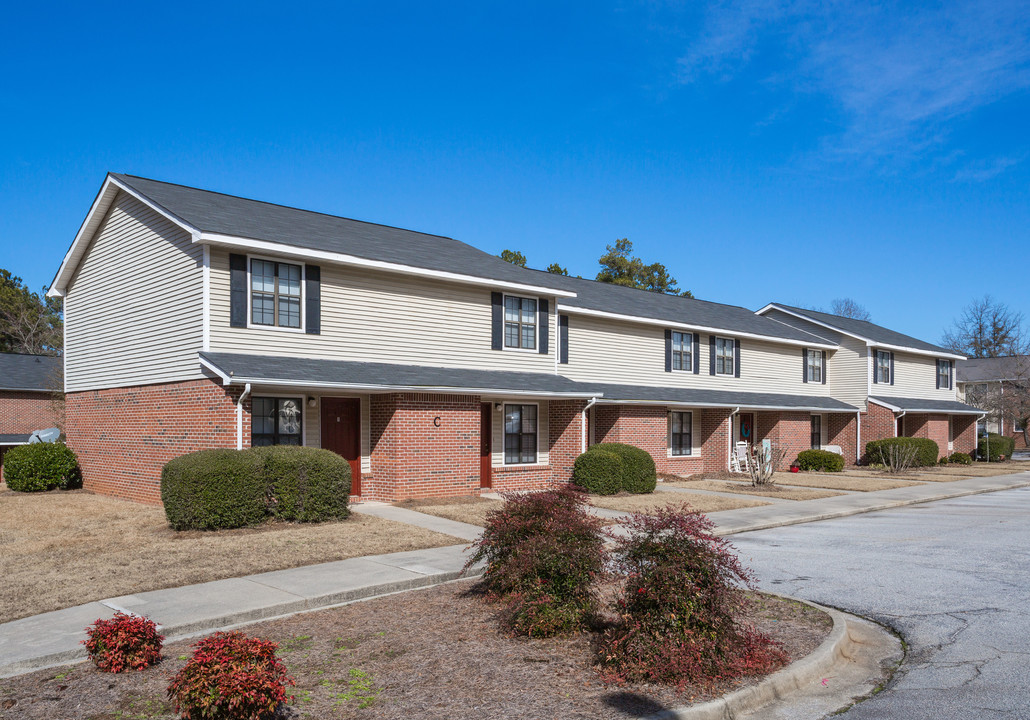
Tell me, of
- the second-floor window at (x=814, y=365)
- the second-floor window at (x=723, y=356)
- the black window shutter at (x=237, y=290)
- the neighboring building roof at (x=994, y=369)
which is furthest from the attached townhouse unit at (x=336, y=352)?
the neighboring building roof at (x=994, y=369)

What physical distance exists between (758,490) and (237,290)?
15.4 m

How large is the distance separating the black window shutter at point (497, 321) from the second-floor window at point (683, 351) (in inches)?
368

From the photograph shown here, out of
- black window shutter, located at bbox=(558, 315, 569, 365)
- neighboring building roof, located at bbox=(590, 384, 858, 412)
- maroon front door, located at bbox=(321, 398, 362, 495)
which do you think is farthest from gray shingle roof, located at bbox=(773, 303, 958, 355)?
maroon front door, located at bbox=(321, 398, 362, 495)

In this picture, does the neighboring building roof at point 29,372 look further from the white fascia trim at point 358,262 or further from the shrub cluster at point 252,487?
the shrub cluster at point 252,487

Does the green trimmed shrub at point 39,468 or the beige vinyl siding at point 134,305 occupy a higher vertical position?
the beige vinyl siding at point 134,305

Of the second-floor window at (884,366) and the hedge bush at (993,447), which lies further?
the hedge bush at (993,447)

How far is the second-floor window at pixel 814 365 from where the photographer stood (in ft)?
115

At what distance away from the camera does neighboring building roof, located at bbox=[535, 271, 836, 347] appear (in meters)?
26.4

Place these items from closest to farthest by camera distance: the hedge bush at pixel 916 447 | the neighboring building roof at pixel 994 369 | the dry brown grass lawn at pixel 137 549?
the dry brown grass lawn at pixel 137 549, the hedge bush at pixel 916 447, the neighboring building roof at pixel 994 369

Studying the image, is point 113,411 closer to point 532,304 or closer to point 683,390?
point 532,304

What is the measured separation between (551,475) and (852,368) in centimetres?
2024

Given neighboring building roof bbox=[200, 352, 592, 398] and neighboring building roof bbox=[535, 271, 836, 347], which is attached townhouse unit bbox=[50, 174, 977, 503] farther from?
neighboring building roof bbox=[535, 271, 836, 347]

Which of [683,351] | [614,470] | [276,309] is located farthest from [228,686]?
[683,351]

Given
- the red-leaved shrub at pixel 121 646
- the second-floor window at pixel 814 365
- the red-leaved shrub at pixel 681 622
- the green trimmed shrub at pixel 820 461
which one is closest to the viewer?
the red-leaved shrub at pixel 681 622
